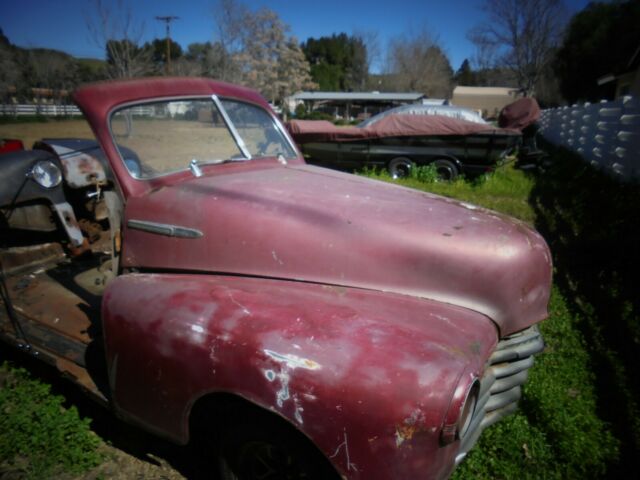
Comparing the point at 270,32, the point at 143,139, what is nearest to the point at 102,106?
the point at 143,139

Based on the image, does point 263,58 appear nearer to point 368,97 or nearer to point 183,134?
point 368,97

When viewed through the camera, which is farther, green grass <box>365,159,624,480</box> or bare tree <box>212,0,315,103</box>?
bare tree <box>212,0,315,103</box>

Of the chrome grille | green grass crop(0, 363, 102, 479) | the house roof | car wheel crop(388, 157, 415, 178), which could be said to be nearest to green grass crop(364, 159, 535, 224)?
car wheel crop(388, 157, 415, 178)

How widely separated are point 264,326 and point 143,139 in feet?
5.37

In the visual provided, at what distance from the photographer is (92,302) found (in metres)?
3.17

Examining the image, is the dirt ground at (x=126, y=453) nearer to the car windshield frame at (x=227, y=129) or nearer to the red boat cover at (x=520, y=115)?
the car windshield frame at (x=227, y=129)

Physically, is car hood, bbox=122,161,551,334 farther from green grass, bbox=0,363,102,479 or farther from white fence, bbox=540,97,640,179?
white fence, bbox=540,97,640,179

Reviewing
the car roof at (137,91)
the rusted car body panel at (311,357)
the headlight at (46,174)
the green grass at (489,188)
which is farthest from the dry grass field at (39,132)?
the rusted car body panel at (311,357)

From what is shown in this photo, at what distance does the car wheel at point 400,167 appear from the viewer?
9305 mm

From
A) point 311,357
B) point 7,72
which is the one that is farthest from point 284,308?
point 7,72

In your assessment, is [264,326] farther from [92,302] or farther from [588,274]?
[588,274]

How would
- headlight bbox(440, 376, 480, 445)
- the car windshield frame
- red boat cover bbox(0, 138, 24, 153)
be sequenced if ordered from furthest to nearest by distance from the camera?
1. red boat cover bbox(0, 138, 24, 153)
2. the car windshield frame
3. headlight bbox(440, 376, 480, 445)

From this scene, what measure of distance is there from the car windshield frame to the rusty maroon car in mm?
12

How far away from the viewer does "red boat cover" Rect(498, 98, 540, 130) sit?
11281mm
